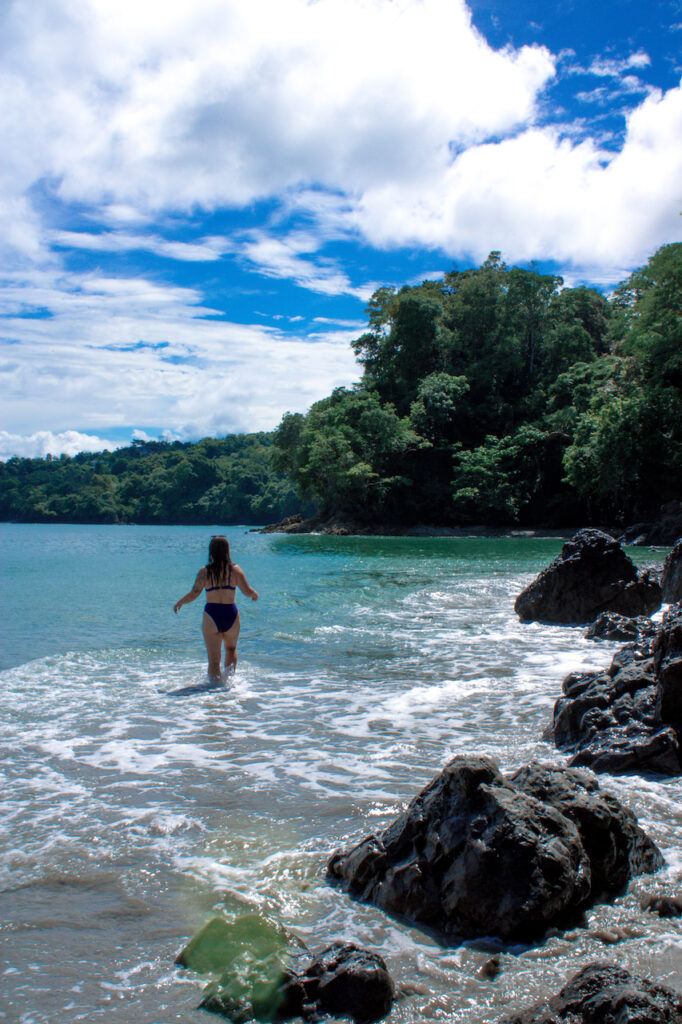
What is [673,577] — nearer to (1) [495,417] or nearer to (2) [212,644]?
(2) [212,644]

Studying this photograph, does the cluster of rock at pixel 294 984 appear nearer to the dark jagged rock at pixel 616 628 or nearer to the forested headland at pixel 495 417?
the dark jagged rock at pixel 616 628

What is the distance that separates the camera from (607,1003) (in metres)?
2.56

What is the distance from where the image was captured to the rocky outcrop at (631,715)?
5.63 metres

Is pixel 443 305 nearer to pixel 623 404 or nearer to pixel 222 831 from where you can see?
pixel 623 404

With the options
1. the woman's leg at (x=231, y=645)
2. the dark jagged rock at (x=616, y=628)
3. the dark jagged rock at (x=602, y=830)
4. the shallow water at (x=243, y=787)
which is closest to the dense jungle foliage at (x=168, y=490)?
the dark jagged rock at (x=616, y=628)

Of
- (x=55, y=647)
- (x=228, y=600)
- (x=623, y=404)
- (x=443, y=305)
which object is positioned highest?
(x=443, y=305)

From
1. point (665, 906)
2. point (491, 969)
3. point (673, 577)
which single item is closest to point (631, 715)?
point (665, 906)

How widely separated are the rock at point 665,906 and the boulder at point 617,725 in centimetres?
204

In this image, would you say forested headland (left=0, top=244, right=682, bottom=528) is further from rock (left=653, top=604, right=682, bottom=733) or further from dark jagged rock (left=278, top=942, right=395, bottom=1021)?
dark jagged rock (left=278, top=942, right=395, bottom=1021)

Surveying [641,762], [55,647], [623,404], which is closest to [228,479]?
[623,404]

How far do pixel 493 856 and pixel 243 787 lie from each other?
2.43 m

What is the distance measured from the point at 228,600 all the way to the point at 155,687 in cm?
138

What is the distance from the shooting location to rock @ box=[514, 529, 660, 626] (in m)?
14.0

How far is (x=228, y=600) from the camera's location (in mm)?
9500
